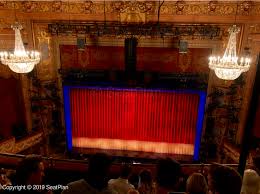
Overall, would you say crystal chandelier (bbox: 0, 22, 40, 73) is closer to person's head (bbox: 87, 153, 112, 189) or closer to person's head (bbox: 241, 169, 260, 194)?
person's head (bbox: 87, 153, 112, 189)

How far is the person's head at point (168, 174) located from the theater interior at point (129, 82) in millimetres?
5169

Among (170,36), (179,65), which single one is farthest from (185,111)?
(170,36)

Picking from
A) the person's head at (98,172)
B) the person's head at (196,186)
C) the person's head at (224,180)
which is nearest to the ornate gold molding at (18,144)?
the person's head at (98,172)

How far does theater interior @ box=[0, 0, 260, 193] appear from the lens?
7453mm

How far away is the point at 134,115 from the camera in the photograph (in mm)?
9555

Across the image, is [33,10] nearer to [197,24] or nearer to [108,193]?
[197,24]

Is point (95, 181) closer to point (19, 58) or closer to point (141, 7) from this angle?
point (19, 58)

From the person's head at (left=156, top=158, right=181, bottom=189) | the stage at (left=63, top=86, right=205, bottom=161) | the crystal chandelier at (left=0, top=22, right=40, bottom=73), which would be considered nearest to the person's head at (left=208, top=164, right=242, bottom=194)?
the person's head at (left=156, top=158, right=181, bottom=189)

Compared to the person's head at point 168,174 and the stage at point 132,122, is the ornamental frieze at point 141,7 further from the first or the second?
the person's head at point 168,174

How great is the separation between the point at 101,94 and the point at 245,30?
5046 mm

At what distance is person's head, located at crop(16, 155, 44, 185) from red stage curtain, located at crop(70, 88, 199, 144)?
6.93 metres

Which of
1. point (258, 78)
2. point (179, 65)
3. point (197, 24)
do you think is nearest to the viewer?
point (258, 78)

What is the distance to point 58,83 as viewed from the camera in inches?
356

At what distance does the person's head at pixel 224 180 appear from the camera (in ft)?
7.04
